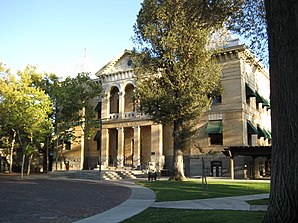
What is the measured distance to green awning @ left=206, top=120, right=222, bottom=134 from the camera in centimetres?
3453

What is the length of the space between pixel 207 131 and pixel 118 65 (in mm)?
16007

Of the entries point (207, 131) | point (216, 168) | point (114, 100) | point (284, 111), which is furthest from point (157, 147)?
point (284, 111)

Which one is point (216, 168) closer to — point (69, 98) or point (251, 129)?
point (251, 129)

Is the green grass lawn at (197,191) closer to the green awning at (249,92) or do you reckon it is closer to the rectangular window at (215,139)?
the rectangular window at (215,139)

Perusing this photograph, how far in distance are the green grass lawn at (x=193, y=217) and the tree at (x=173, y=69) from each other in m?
14.8

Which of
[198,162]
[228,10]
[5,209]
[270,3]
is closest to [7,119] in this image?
[198,162]

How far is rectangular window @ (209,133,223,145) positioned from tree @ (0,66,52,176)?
18.2m

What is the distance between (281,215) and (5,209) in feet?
28.6

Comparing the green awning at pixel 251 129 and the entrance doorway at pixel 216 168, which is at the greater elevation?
the green awning at pixel 251 129

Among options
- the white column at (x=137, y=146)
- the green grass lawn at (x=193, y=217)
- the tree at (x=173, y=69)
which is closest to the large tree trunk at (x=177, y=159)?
the tree at (x=173, y=69)

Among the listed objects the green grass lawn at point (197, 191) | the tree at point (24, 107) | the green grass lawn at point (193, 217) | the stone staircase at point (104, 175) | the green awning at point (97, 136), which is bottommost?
the stone staircase at point (104, 175)

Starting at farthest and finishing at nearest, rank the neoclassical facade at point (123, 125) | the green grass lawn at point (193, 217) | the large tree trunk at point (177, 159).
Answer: the neoclassical facade at point (123, 125)
the large tree trunk at point (177, 159)
the green grass lawn at point (193, 217)

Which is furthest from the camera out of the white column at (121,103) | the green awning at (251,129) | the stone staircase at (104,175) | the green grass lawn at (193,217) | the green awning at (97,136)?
the green awning at (97,136)

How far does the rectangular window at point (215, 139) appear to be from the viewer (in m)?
35.2
